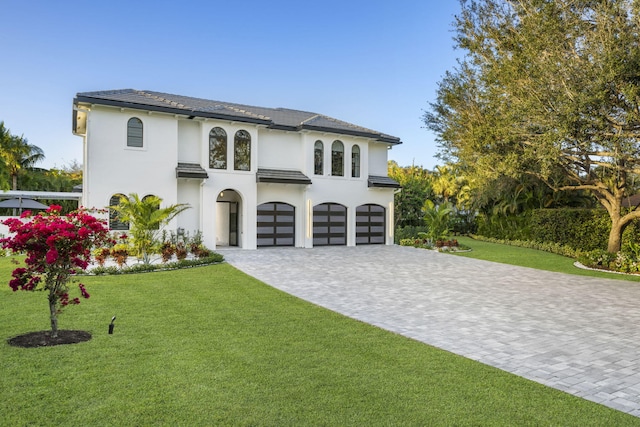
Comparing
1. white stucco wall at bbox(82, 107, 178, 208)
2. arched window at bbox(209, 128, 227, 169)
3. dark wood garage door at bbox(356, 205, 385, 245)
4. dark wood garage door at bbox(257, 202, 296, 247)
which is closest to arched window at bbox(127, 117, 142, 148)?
white stucco wall at bbox(82, 107, 178, 208)

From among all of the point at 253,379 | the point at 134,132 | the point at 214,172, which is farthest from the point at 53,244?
the point at 214,172

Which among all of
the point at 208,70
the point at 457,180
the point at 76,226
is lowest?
the point at 76,226

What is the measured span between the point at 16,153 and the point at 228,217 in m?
25.7

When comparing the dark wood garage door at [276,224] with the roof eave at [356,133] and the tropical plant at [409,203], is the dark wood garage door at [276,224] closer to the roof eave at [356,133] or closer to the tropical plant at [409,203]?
the roof eave at [356,133]

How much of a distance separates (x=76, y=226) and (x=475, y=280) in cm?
1138

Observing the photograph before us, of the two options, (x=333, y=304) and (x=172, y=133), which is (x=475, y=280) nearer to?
(x=333, y=304)

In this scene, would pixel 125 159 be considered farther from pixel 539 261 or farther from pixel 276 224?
pixel 539 261

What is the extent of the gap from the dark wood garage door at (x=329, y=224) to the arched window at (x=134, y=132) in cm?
976

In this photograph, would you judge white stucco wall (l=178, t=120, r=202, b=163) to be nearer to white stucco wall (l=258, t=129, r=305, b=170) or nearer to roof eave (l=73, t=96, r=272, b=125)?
roof eave (l=73, t=96, r=272, b=125)

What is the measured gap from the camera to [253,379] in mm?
5043

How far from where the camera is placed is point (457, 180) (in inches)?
1464

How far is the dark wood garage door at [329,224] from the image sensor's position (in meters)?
24.6

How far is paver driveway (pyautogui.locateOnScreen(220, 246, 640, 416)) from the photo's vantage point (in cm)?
574

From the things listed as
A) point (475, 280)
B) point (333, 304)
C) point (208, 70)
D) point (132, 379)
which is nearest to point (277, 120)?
point (208, 70)
